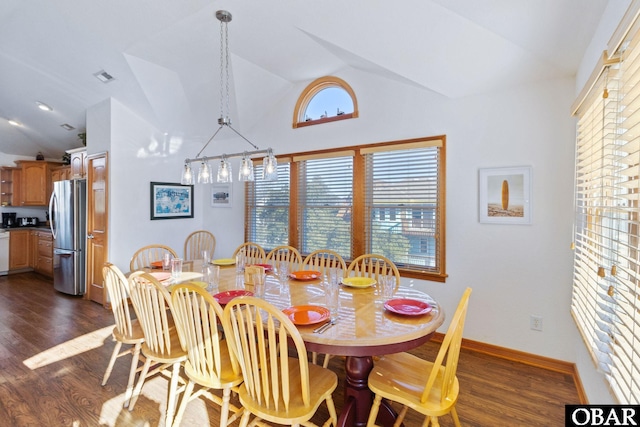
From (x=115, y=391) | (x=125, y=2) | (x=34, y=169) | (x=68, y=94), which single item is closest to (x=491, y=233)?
(x=115, y=391)

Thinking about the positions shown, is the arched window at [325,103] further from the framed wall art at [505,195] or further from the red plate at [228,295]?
the red plate at [228,295]

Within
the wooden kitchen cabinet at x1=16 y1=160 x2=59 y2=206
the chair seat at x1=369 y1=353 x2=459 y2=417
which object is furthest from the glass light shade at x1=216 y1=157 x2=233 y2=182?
the wooden kitchen cabinet at x1=16 y1=160 x2=59 y2=206

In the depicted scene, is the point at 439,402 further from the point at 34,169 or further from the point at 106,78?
the point at 34,169

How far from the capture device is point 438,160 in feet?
10.9

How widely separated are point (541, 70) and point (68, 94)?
5593mm

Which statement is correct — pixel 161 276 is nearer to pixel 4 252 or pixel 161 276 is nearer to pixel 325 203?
pixel 325 203

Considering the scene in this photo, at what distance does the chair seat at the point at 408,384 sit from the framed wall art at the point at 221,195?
3.78 m

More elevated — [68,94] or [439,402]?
[68,94]

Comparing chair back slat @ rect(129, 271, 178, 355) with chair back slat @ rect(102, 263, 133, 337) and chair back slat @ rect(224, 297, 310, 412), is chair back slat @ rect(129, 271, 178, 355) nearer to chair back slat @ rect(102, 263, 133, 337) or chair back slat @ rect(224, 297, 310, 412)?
chair back slat @ rect(102, 263, 133, 337)

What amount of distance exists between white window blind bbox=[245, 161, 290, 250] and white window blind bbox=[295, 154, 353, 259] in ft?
0.89

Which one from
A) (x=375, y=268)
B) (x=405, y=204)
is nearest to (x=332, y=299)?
(x=375, y=268)

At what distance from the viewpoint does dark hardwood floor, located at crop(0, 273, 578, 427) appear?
2.15 m

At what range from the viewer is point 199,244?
5074 millimetres

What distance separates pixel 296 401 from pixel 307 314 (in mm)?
430
